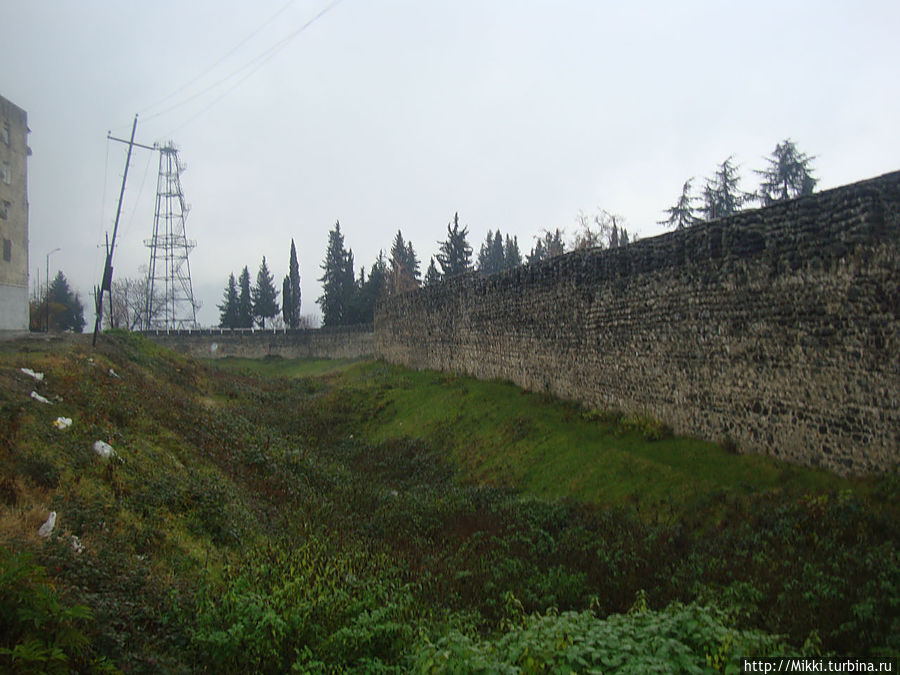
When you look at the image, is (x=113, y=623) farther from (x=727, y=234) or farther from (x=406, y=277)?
(x=406, y=277)

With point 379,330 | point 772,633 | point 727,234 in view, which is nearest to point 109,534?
point 772,633

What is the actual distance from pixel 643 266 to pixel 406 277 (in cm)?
5268

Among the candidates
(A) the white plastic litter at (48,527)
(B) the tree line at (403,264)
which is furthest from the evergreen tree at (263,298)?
(A) the white plastic litter at (48,527)

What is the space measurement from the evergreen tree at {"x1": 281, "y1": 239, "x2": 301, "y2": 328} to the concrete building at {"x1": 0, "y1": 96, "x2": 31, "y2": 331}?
4854 centimetres

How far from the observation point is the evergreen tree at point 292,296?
2933 inches

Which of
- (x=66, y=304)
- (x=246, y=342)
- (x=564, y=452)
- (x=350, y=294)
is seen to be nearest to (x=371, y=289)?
(x=350, y=294)

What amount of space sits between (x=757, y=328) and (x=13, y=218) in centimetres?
2815

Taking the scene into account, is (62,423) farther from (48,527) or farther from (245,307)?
(245,307)

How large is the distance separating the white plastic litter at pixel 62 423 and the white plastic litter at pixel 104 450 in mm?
719

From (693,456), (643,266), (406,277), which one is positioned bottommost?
(693,456)

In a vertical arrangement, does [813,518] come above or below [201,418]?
below

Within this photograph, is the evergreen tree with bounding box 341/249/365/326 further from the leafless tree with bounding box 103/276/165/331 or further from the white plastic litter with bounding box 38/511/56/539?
the white plastic litter with bounding box 38/511/56/539

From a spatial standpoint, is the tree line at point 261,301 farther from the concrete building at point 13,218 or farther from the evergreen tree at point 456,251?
the concrete building at point 13,218

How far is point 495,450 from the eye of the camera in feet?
45.6
